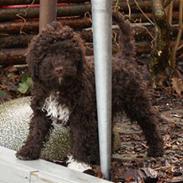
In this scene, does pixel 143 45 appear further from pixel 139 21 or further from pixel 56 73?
pixel 56 73

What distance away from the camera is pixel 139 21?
9.42 meters

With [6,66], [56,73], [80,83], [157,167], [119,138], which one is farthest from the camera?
[6,66]

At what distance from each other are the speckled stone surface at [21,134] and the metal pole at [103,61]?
3.27 feet

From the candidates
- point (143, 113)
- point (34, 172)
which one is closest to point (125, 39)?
point (143, 113)

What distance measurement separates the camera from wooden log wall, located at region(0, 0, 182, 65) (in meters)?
8.80

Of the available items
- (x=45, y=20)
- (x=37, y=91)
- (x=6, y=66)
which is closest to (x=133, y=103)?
(x=37, y=91)

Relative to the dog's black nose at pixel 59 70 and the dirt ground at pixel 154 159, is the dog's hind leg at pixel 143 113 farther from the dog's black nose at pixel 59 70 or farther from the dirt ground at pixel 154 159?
the dog's black nose at pixel 59 70

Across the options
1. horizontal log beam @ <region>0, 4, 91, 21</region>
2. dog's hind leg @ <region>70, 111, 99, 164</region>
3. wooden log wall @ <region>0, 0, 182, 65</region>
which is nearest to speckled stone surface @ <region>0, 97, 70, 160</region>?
dog's hind leg @ <region>70, 111, 99, 164</region>

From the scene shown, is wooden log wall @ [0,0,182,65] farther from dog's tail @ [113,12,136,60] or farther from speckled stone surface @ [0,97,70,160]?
dog's tail @ [113,12,136,60]

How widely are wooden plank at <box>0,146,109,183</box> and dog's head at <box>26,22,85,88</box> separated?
22.2 inches

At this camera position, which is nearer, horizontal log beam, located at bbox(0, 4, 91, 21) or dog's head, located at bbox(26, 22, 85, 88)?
dog's head, located at bbox(26, 22, 85, 88)

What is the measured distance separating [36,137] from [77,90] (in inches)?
18.4

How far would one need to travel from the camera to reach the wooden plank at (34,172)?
170 inches

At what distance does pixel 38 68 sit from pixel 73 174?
28.4 inches
